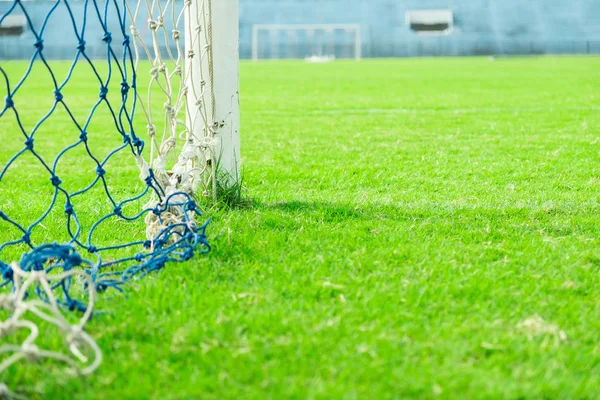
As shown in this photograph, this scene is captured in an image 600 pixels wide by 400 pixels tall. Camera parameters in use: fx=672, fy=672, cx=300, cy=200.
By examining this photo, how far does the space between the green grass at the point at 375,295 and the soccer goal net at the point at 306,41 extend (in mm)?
33180

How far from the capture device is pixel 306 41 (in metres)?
37.5

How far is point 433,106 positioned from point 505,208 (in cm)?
582

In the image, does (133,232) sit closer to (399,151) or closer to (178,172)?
(178,172)

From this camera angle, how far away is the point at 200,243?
286 centimetres

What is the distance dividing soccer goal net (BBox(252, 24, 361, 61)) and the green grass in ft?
109

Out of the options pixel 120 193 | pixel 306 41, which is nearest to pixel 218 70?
pixel 120 193

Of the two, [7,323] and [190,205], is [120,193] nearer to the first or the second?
[190,205]

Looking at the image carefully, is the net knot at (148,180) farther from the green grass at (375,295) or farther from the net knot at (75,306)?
the net knot at (75,306)

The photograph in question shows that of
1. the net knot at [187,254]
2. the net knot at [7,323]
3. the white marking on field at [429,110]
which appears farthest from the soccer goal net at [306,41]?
the net knot at [7,323]

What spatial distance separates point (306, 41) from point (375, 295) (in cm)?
3637

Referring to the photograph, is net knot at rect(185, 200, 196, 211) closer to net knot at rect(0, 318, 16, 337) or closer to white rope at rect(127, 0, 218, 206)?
white rope at rect(127, 0, 218, 206)

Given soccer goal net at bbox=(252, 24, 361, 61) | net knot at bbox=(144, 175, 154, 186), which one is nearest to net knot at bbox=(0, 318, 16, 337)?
net knot at bbox=(144, 175, 154, 186)

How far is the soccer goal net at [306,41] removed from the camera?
121ft

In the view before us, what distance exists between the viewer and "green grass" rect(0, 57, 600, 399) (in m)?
1.80
